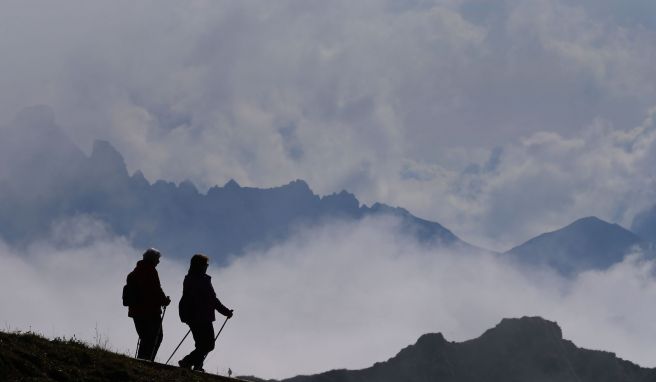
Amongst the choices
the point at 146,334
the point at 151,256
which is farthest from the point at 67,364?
the point at 151,256

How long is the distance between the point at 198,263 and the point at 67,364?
4.61 metres

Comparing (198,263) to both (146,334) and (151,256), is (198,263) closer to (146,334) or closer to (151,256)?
(151,256)

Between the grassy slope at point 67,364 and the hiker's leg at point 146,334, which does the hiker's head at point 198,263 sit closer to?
the hiker's leg at point 146,334

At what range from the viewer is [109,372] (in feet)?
48.1

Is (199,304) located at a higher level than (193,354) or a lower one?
higher

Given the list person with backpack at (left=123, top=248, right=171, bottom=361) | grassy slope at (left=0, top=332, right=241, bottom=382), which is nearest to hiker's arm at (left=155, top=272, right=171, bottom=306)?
person with backpack at (left=123, top=248, right=171, bottom=361)

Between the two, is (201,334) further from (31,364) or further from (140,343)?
(31,364)

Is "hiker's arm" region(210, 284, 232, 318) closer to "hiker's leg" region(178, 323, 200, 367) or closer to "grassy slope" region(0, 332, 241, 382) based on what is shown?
"hiker's leg" region(178, 323, 200, 367)

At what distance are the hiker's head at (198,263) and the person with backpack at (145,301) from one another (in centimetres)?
78

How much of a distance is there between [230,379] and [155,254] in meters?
3.31

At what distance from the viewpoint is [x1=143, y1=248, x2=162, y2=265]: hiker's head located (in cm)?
1841

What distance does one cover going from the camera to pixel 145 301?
1838 cm

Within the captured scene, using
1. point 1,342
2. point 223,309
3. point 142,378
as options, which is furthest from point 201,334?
point 1,342

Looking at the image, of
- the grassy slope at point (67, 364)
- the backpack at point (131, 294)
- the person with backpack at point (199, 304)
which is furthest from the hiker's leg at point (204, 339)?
the grassy slope at point (67, 364)
